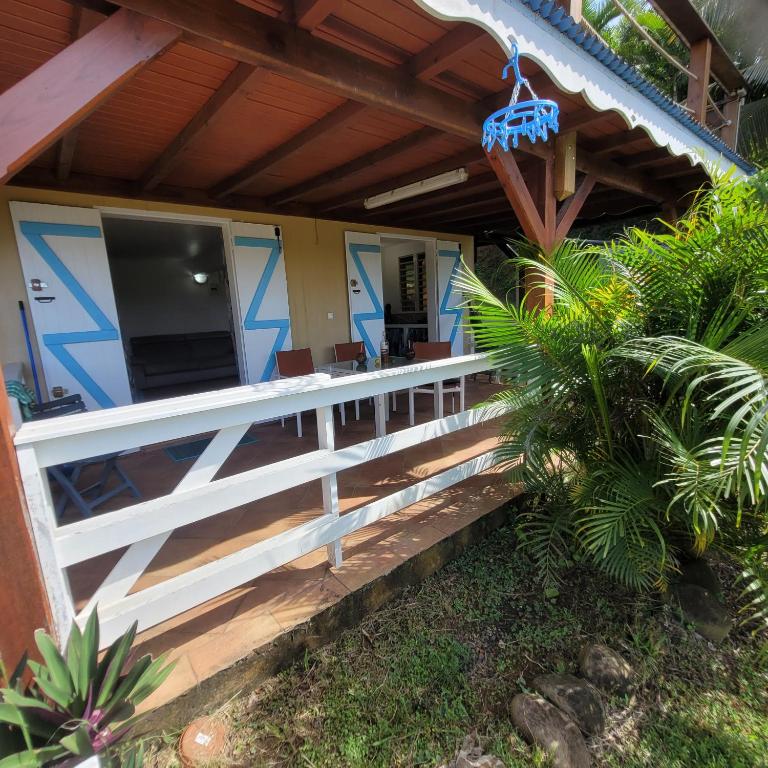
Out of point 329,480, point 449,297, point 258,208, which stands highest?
point 258,208

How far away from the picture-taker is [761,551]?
1.70m

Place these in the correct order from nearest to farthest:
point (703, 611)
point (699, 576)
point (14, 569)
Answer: point (14, 569) → point (703, 611) → point (699, 576)

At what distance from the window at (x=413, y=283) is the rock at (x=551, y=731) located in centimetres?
726

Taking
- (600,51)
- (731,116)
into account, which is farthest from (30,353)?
(731,116)

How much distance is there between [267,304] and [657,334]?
12.9ft

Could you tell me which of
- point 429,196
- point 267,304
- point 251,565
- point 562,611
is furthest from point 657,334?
point 267,304

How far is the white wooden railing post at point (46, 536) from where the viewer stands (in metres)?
1.19

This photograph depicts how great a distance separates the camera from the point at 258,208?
179 inches

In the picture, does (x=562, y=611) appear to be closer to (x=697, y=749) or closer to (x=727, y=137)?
(x=697, y=749)

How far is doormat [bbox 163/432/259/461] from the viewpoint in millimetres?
3594

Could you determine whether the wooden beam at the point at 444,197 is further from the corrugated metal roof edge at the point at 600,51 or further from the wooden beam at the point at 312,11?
the wooden beam at the point at 312,11

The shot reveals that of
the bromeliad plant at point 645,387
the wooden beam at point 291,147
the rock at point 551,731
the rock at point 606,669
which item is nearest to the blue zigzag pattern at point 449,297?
the wooden beam at point 291,147

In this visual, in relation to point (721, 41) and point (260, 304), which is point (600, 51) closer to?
point (260, 304)

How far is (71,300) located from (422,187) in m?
3.38
